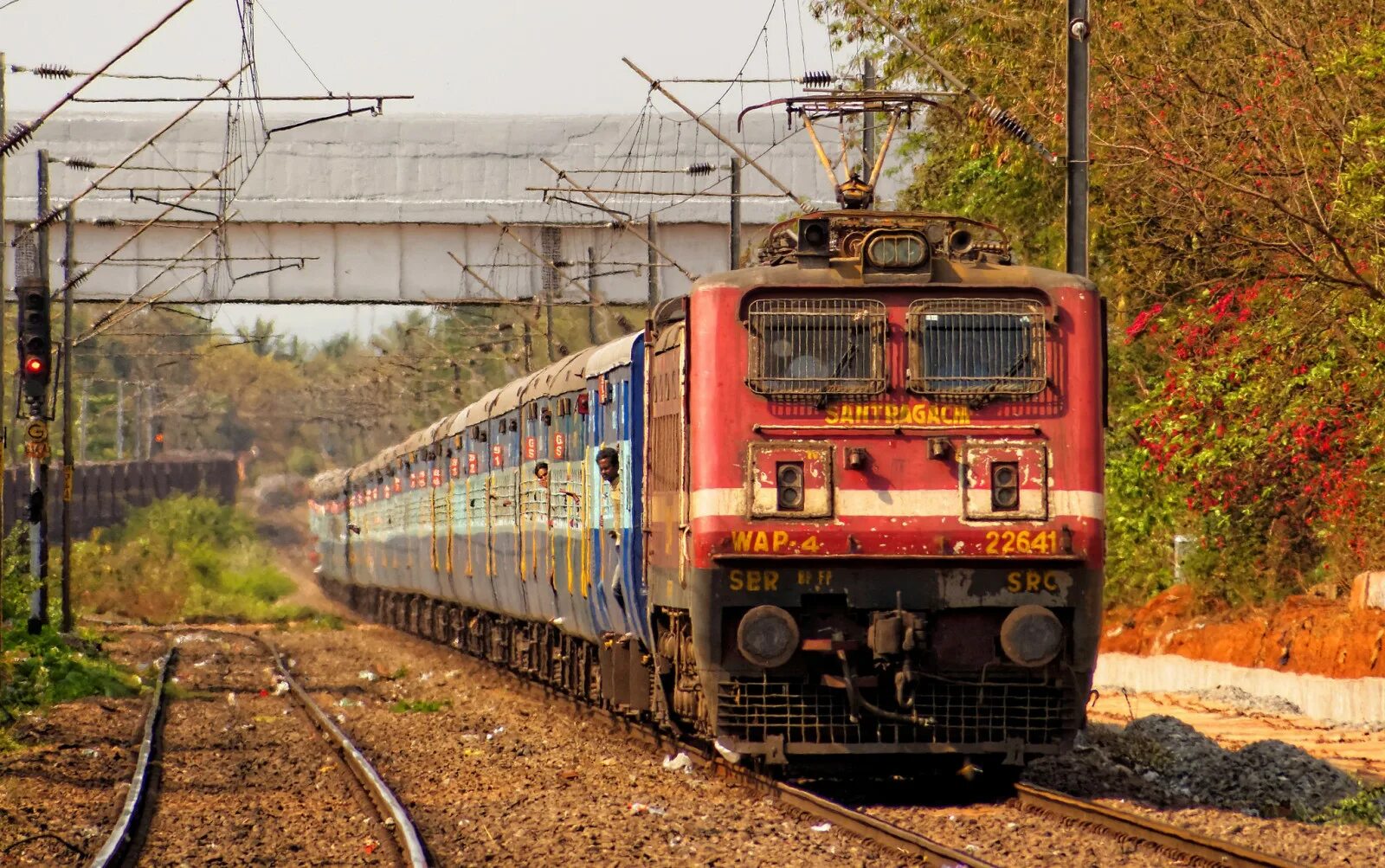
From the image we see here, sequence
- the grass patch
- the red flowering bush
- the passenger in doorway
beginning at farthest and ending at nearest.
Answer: the grass patch
the red flowering bush
the passenger in doorway

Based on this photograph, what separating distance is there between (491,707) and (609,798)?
28.2 ft

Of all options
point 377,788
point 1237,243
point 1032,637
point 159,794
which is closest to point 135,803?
point 159,794

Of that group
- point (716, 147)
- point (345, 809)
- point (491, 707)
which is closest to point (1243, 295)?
point (491, 707)

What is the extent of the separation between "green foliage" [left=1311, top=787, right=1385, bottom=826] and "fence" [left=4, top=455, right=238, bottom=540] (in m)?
46.5

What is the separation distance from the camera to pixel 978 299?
11.8m

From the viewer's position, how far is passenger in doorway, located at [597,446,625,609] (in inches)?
601

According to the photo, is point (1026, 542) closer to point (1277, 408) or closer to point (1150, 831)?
point (1150, 831)

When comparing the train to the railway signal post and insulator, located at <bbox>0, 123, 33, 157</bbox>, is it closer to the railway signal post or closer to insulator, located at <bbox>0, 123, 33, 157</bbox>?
insulator, located at <bbox>0, 123, 33, 157</bbox>

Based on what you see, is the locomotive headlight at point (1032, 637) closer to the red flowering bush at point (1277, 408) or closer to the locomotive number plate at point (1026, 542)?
the locomotive number plate at point (1026, 542)

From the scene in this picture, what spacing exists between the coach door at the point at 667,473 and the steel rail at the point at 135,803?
3.54 meters

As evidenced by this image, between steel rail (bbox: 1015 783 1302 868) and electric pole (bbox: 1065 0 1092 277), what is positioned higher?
electric pole (bbox: 1065 0 1092 277)

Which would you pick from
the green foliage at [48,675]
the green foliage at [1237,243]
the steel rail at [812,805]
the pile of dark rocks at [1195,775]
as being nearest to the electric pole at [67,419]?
the green foliage at [48,675]

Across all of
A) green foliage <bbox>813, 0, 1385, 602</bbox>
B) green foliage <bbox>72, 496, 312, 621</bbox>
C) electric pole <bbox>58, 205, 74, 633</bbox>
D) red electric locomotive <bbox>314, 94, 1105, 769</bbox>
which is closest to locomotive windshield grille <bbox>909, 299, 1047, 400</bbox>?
red electric locomotive <bbox>314, 94, 1105, 769</bbox>

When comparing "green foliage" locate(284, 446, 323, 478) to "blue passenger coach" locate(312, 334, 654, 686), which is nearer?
"blue passenger coach" locate(312, 334, 654, 686)
